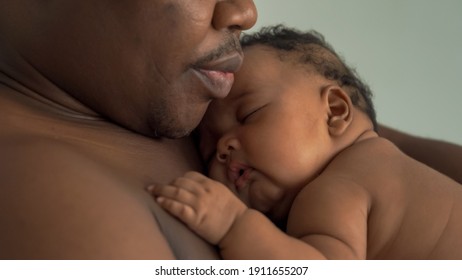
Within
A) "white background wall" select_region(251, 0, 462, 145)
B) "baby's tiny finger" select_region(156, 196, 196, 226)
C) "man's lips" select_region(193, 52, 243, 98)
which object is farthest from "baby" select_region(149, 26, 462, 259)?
"white background wall" select_region(251, 0, 462, 145)

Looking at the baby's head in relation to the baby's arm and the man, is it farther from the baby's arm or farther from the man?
the baby's arm

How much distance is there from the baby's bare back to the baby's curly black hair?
221mm

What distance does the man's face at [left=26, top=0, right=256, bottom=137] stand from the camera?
898 millimetres

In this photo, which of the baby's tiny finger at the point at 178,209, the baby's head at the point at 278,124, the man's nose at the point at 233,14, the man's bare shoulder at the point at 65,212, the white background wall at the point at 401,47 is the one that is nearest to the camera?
the man's bare shoulder at the point at 65,212

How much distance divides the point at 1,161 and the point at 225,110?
48 cm

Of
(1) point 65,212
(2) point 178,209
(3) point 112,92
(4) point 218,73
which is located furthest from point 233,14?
(1) point 65,212

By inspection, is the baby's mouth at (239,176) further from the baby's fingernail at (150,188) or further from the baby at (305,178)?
the baby's fingernail at (150,188)

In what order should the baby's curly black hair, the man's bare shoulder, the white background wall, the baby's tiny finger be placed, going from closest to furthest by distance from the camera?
the man's bare shoulder < the baby's tiny finger < the baby's curly black hair < the white background wall

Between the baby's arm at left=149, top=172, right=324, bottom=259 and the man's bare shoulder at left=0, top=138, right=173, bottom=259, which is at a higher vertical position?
the man's bare shoulder at left=0, top=138, right=173, bottom=259

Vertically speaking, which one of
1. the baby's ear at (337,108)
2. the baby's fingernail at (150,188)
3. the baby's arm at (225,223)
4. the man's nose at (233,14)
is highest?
the man's nose at (233,14)

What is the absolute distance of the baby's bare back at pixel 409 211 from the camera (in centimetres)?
95

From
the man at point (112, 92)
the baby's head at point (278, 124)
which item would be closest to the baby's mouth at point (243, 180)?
the baby's head at point (278, 124)

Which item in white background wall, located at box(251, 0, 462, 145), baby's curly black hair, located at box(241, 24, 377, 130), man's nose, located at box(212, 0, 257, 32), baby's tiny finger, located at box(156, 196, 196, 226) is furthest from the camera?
white background wall, located at box(251, 0, 462, 145)

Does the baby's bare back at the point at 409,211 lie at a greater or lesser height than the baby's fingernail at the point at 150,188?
lesser
